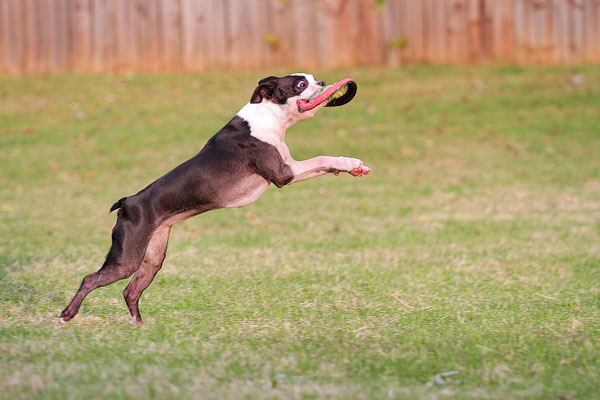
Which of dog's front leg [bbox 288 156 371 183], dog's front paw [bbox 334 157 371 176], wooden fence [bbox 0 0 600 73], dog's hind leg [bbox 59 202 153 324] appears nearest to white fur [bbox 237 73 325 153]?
dog's front leg [bbox 288 156 371 183]

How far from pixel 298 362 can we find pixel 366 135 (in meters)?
8.20

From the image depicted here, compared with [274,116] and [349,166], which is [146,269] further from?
[349,166]

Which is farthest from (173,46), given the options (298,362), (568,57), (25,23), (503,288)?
(298,362)

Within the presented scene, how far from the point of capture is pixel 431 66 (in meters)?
14.1

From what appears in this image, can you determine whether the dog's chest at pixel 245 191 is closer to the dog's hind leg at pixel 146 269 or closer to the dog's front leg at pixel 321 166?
the dog's front leg at pixel 321 166

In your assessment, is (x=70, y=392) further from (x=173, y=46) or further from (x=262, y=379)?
(x=173, y=46)

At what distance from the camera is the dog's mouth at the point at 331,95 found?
4.48 metres

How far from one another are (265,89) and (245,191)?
0.64 metres

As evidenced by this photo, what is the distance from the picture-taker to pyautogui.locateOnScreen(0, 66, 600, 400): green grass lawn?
13.1 ft

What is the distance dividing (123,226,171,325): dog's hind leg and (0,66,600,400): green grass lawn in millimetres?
155

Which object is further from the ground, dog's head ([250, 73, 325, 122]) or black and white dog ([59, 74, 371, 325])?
dog's head ([250, 73, 325, 122])

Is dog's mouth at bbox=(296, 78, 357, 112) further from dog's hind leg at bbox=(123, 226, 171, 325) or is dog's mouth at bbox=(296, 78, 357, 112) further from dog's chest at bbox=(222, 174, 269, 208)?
dog's hind leg at bbox=(123, 226, 171, 325)

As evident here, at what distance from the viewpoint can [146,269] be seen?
4.81 m

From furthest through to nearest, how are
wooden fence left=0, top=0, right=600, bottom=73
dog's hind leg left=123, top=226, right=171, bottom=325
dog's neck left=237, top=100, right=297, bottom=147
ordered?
wooden fence left=0, top=0, right=600, bottom=73 → dog's hind leg left=123, top=226, right=171, bottom=325 → dog's neck left=237, top=100, right=297, bottom=147
